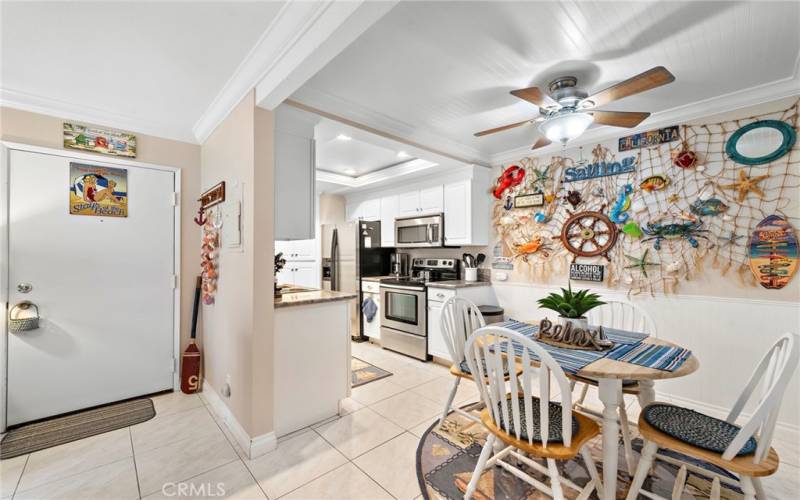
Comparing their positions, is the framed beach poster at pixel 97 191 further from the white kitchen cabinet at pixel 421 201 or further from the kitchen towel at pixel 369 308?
the white kitchen cabinet at pixel 421 201

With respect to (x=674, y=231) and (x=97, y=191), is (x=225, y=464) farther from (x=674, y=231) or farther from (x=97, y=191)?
(x=674, y=231)

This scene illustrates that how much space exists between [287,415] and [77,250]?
2.05m

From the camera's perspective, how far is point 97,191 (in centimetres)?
266

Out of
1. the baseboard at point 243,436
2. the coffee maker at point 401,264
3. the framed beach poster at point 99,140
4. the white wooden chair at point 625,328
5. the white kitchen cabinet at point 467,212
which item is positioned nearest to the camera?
the white wooden chair at point 625,328

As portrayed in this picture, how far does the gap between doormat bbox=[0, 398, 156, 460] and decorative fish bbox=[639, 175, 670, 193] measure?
4356 millimetres

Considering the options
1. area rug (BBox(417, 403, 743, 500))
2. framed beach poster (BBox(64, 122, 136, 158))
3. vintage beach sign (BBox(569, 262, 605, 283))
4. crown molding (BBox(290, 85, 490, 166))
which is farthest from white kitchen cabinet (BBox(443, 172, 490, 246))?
framed beach poster (BBox(64, 122, 136, 158))

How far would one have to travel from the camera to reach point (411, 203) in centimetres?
455

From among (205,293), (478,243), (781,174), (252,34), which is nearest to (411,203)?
(478,243)

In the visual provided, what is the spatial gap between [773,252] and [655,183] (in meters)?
0.88

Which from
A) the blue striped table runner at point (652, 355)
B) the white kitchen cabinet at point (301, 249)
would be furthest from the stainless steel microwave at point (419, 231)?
the blue striped table runner at point (652, 355)

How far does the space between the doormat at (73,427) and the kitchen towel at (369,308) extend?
248 cm

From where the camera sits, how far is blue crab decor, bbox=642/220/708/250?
267cm

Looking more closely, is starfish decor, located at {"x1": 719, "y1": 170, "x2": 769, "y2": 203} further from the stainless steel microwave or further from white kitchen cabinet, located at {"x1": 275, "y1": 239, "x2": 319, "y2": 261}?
white kitchen cabinet, located at {"x1": 275, "y1": 239, "x2": 319, "y2": 261}

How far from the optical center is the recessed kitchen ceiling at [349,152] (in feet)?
9.24
